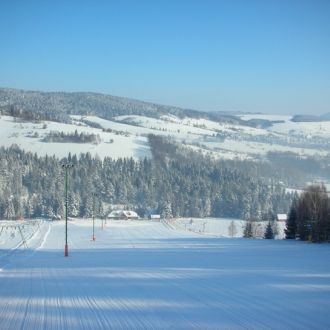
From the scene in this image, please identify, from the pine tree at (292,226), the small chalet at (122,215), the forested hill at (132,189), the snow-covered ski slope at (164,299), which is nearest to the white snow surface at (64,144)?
the forested hill at (132,189)

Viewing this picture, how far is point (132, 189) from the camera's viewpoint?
142 m

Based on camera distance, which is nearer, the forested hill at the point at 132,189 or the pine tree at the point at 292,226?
the pine tree at the point at 292,226

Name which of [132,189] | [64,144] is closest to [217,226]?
[132,189]

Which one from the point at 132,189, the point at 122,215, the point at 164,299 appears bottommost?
the point at 122,215

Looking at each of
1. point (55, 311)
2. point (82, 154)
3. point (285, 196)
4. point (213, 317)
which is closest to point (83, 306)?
point (55, 311)

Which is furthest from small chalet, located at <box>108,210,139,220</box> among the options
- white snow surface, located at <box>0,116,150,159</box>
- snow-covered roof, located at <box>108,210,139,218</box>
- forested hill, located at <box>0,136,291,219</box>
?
white snow surface, located at <box>0,116,150,159</box>

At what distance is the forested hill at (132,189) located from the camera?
119500 millimetres

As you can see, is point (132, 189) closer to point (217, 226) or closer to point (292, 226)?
point (217, 226)

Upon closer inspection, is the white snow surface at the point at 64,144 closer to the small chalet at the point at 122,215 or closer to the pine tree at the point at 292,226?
the small chalet at the point at 122,215

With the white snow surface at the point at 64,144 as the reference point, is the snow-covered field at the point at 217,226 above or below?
below

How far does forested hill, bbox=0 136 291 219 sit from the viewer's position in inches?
4705

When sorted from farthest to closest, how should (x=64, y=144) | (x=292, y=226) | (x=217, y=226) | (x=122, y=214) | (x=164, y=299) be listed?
(x=64, y=144), (x=122, y=214), (x=217, y=226), (x=292, y=226), (x=164, y=299)

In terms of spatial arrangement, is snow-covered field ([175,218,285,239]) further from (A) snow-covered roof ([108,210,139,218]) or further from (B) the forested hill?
(A) snow-covered roof ([108,210,139,218])

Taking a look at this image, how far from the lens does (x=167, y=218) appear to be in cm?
12200
